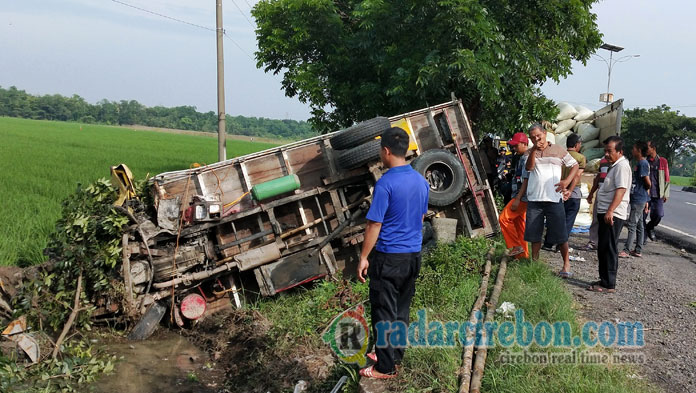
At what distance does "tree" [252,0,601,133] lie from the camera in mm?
10195

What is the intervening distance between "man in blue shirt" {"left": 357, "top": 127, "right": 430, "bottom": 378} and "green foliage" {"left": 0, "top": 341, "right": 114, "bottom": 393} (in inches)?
120

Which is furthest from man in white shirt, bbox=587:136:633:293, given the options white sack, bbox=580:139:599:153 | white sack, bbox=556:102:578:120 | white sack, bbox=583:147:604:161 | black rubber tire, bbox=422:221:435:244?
white sack, bbox=556:102:578:120

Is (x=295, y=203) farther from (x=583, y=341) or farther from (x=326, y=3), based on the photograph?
(x=326, y=3)

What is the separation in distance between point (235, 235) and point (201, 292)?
83cm

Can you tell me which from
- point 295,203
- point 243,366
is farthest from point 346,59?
point 243,366

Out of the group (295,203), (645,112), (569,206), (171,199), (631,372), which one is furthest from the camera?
(645,112)

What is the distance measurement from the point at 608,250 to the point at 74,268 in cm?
609

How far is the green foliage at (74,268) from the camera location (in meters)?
5.99

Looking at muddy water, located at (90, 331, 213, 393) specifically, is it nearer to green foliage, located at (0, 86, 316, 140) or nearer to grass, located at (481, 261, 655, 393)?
grass, located at (481, 261, 655, 393)

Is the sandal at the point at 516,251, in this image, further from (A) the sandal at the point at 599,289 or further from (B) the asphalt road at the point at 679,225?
(B) the asphalt road at the point at 679,225

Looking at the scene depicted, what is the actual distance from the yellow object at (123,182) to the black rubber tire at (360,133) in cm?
271

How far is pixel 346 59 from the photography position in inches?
493

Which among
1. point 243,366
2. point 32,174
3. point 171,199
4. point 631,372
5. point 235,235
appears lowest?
point 631,372

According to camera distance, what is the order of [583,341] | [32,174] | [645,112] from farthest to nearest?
[645,112]
[32,174]
[583,341]
